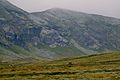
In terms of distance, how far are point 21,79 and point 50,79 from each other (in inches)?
282

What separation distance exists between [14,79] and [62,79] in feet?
38.0

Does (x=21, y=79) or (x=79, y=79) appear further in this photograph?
(x=21, y=79)

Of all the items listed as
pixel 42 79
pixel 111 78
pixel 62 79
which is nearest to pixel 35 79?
pixel 42 79

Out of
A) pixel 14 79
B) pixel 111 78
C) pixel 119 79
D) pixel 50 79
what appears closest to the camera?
pixel 119 79

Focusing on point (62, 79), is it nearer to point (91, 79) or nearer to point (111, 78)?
point (91, 79)

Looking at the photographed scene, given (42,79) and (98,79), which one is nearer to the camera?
(98,79)

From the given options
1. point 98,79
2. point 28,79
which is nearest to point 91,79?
point 98,79

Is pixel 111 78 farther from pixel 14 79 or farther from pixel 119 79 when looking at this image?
pixel 14 79

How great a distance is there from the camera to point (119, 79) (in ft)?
167

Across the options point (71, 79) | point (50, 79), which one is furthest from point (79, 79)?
point (50, 79)

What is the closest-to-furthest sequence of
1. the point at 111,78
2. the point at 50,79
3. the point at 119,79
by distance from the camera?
the point at 119,79
the point at 111,78
the point at 50,79

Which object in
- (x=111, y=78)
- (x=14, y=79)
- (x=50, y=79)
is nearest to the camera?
(x=111, y=78)

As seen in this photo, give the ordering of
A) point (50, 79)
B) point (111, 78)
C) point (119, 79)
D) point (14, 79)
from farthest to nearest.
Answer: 1. point (14, 79)
2. point (50, 79)
3. point (111, 78)
4. point (119, 79)

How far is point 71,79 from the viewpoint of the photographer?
188 feet
